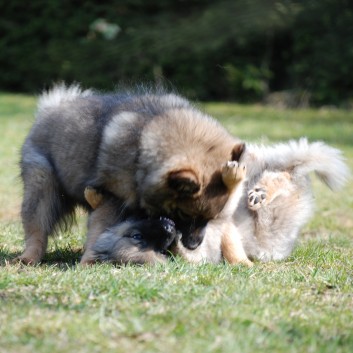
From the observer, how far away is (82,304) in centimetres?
422

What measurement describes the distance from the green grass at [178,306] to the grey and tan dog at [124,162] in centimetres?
35

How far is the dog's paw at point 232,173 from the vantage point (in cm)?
540

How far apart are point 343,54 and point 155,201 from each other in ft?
45.6

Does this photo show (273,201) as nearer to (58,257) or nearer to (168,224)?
(168,224)

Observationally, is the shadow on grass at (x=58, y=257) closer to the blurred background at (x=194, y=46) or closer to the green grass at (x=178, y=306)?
the green grass at (x=178, y=306)

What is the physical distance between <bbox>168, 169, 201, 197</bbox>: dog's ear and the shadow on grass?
1.02 metres

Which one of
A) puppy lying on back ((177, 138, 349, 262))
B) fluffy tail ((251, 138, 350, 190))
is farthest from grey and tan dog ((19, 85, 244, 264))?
fluffy tail ((251, 138, 350, 190))

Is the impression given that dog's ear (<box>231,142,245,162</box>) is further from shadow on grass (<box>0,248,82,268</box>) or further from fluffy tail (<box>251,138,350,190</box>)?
fluffy tail (<box>251,138,350,190</box>)

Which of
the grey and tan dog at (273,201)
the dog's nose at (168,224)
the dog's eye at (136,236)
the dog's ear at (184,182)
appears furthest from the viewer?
the grey and tan dog at (273,201)

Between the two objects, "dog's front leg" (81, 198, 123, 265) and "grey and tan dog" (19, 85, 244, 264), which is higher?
"grey and tan dog" (19, 85, 244, 264)

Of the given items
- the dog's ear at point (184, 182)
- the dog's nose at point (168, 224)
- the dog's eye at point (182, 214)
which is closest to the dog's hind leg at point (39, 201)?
the dog's nose at point (168, 224)

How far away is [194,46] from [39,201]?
44.8 ft

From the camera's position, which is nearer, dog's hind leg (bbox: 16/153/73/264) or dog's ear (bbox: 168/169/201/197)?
dog's ear (bbox: 168/169/201/197)

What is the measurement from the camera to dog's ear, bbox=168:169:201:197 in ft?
17.1
